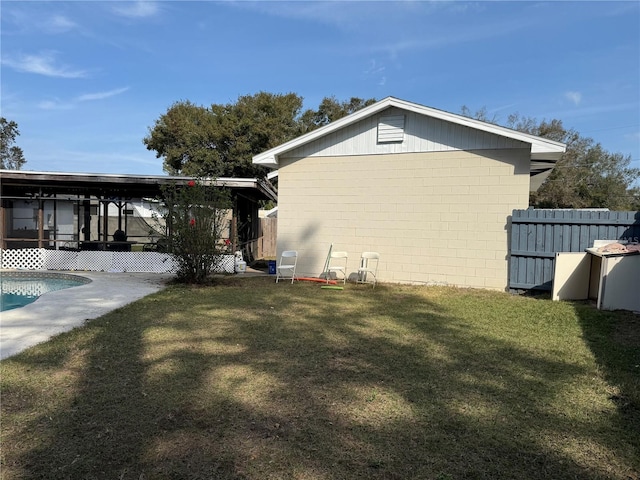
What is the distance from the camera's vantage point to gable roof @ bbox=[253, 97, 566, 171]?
8.09 meters

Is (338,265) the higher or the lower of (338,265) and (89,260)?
the higher

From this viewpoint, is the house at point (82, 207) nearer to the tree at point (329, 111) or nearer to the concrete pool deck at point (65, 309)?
the concrete pool deck at point (65, 309)

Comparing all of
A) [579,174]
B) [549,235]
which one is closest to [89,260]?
[549,235]

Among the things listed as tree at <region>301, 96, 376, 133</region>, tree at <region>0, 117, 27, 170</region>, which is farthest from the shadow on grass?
tree at <region>0, 117, 27, 170</region>

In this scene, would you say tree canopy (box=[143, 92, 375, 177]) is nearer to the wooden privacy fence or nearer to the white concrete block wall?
the white concrete block wall

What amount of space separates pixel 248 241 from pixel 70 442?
1203 cm

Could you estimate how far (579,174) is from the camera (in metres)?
26.2

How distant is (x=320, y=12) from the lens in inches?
383

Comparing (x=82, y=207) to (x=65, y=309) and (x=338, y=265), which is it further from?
(x=338, y=265)

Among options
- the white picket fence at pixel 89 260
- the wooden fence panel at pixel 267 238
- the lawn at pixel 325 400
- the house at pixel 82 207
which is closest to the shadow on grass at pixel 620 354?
the lawn at pixel 325 400

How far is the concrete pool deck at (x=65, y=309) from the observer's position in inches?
190

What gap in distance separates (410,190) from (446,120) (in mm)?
1730

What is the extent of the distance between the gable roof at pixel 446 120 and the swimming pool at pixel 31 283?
5.82 meters

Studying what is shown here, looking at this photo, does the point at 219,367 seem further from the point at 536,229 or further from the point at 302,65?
the point at 302,65
